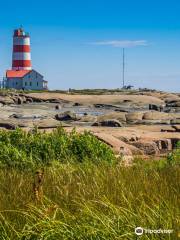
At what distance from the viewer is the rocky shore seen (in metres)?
19.0

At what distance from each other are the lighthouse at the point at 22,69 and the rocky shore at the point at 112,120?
20349 mm

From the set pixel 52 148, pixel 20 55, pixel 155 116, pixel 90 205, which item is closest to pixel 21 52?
pixel 20 55

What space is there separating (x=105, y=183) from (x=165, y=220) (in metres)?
1.87

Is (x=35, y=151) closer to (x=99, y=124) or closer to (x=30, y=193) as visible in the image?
(x=30, y=193)

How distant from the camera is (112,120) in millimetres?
29125

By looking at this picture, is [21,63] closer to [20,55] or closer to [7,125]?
[20,55]

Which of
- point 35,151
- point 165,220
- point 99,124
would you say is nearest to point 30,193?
point 165,220

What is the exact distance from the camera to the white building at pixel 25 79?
81.4 meters

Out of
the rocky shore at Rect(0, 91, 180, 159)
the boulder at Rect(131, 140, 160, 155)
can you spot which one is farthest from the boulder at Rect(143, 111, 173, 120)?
the boulder at Rect(131, 140, 160, 155)

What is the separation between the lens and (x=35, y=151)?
36.2 feet

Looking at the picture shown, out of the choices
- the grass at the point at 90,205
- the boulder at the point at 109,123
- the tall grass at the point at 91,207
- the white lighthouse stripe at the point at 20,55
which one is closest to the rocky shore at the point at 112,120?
the boulder at the point at 109,123

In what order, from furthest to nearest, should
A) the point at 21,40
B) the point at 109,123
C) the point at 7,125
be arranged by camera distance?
the point at 21,40 → the point at 109,123 → the point at 7,125

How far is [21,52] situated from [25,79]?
4073 millimetres

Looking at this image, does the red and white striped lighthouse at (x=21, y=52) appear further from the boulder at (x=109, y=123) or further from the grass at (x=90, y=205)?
the grass at (x=90, y=205)
